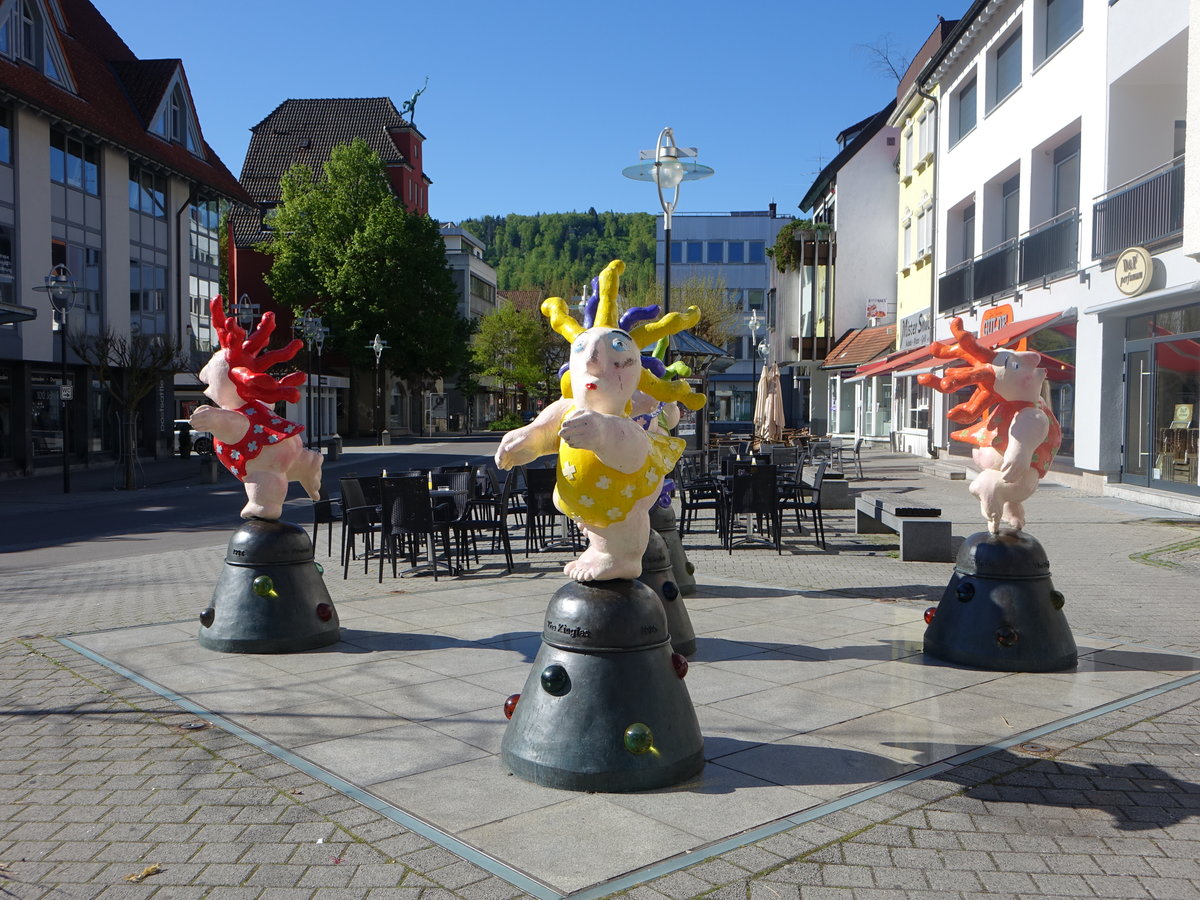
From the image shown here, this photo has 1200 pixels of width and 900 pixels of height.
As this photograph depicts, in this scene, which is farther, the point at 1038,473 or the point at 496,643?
the point at 496,643

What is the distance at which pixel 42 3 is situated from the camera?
87.1ft

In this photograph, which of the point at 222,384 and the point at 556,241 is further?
the point at 556,241

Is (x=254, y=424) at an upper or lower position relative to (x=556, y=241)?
lower

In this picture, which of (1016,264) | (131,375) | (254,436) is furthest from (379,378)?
(254,436)

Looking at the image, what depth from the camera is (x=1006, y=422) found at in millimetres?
6789

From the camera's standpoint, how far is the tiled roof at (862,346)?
34469mm

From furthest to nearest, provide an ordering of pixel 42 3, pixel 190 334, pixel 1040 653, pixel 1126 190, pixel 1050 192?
pixel 190 334
pixel 42 3
pixel 1050 192
pixel 1126 190
pixel 1040 653

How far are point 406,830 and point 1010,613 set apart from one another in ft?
13.7

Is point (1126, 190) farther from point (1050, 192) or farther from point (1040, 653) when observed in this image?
point (1040, 653)

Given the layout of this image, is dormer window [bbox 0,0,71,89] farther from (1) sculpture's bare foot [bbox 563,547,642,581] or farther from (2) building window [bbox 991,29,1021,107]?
(1) sculpture's bare foot [bbox 563,547,642,581]

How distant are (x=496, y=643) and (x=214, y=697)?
205 centimetres

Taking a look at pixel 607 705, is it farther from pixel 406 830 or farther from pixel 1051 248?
pixel 1051 248

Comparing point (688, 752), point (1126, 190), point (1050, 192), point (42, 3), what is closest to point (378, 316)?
point (42, 3)

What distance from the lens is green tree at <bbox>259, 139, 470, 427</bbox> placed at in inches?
1976
